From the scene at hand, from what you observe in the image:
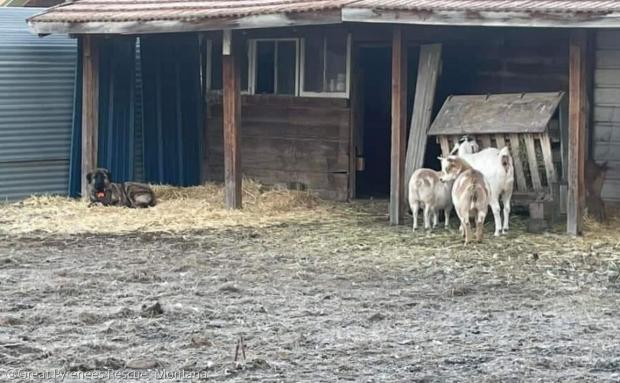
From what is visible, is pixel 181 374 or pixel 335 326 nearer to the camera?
pixel 181 374

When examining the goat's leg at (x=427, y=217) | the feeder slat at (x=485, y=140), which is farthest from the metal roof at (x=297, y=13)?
the goat's leg at (x=427, y=217)

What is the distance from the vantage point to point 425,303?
923 centimetres

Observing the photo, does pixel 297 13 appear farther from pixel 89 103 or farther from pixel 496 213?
pixel 89 103

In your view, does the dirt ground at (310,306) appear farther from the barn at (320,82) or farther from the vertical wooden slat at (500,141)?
the barn at (320,82)

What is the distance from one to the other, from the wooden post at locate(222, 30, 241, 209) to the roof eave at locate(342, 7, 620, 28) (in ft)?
7.55

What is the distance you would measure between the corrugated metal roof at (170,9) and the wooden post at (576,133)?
245cm

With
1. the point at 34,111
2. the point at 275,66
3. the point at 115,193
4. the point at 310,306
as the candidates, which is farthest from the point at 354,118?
the point at 310,306

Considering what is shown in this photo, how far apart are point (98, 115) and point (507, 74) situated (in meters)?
5.46

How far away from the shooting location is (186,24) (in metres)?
14.2

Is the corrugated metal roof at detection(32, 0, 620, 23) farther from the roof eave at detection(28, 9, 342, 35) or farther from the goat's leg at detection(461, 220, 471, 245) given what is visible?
the goat's leg at detection(461, 220, 471, 245)

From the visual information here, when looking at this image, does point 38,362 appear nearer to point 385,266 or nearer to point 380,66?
point 385,266

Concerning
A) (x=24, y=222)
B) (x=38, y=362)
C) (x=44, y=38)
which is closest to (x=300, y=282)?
(x=38, y=362)

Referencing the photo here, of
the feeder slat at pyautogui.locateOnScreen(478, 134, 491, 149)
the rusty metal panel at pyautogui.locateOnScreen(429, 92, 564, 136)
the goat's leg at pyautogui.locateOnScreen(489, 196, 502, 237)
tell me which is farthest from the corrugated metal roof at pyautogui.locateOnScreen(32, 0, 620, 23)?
the goat's leg at pyautogui.locateOnScreen(489, 196, 502, 237)

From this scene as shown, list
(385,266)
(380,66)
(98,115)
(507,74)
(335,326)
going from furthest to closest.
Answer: (380,66) < (98,115) < (507,74) < (385,266) < (335,326)
